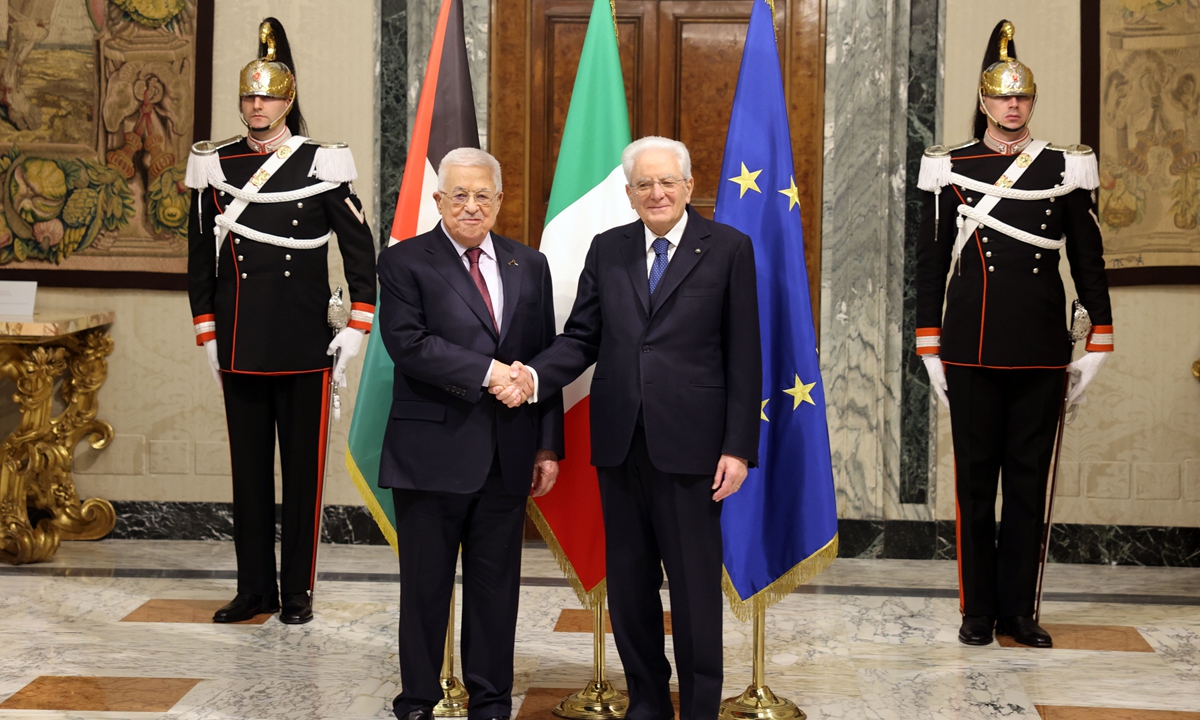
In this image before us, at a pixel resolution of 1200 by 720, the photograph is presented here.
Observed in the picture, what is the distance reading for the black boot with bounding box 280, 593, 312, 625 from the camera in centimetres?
393

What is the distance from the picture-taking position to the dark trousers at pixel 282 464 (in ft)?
12.9

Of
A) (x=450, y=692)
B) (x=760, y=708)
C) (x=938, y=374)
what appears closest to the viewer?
(x=760, y=708)

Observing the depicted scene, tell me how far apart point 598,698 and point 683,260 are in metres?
1.21

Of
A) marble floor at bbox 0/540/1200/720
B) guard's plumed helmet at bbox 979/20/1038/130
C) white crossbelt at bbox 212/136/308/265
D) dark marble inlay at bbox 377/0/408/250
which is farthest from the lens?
dark marble inlay at bbox 377/0/408/250

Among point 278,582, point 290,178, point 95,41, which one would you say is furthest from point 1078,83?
point 95,41

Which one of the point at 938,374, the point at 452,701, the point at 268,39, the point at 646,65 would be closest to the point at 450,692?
the point at 452,701

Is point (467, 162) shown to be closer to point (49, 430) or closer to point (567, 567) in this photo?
point (567, 567)

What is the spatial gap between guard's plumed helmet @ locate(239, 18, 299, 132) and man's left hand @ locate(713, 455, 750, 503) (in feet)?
6.61

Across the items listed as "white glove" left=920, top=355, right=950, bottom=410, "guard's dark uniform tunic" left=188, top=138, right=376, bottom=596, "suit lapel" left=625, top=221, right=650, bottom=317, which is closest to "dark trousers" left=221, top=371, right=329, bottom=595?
"guard's dark uniform tunic" left=188, top=138, right=376, bottom=596

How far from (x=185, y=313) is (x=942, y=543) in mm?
3401

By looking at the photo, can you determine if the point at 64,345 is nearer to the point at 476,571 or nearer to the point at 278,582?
the point at 278,582

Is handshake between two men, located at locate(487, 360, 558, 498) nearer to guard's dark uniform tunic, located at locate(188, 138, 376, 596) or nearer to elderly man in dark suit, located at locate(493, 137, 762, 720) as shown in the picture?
elderly man in dark suit, located at locate(493, 137, 762, 720)

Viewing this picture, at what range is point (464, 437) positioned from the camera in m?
2.80

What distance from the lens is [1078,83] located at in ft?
15.8
